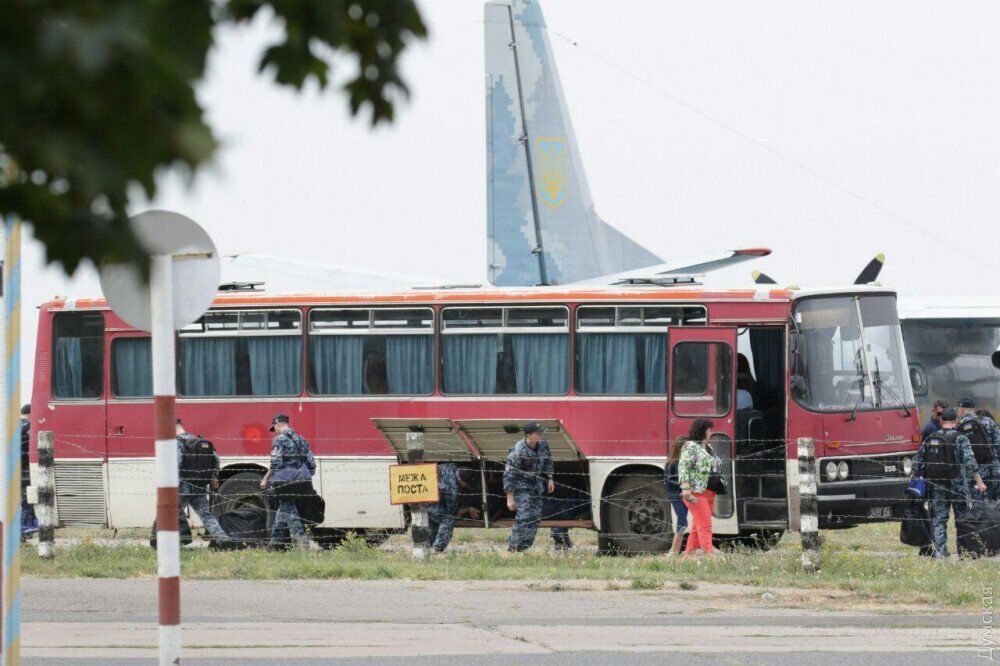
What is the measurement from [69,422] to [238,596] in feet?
28.8

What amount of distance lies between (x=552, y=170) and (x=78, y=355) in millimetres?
11571

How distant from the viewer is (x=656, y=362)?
2034 centimetres

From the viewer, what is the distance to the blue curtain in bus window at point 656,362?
2027 centimetres

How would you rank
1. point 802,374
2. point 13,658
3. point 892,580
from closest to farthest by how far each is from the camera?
point 13,658
point 892,580
point 802,374

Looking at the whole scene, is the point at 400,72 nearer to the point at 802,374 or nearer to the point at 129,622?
the point at 129,622

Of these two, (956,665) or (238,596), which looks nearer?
(956,665)

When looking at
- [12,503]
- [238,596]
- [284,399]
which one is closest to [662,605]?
[238,596]

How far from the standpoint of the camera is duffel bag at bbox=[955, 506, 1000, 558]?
60.6 feet

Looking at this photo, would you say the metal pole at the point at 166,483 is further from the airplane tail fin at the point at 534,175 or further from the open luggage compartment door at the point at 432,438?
the airplane tail fin at the point at 534,175

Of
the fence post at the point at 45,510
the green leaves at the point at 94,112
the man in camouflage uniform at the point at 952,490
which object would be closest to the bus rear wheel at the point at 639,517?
the man in camouflage uniform at the point at 952,490

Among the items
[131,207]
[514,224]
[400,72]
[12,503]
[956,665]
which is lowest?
[956,665]

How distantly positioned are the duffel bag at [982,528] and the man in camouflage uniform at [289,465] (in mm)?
7112

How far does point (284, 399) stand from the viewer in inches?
856

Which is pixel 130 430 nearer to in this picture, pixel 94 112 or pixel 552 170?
pixel 552 170
